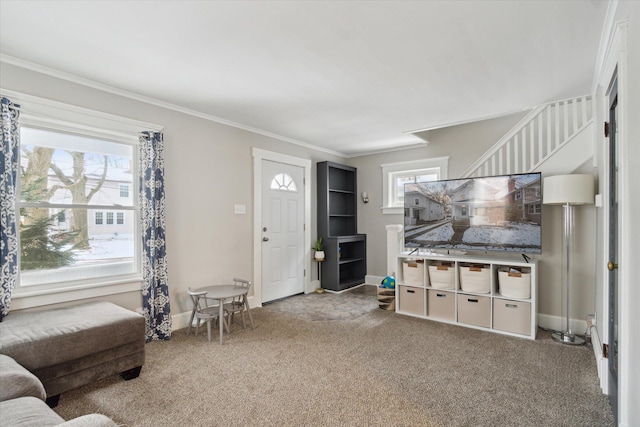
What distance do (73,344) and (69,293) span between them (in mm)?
826

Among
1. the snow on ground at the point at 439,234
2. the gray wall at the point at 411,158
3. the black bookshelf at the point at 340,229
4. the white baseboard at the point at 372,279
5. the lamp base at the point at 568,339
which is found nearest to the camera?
the lamp base at the point at 568,339

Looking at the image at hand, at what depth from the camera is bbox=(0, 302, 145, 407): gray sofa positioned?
6.43 feet

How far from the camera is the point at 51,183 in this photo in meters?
2.72

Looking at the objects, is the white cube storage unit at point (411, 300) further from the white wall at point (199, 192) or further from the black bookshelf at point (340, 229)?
the white wall at point (199, 192)

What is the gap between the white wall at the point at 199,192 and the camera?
3.15m

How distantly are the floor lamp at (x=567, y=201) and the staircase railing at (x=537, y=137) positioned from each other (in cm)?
51

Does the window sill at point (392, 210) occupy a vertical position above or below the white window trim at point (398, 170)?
below

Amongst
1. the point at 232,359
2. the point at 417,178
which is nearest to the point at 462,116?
the point at 417,178

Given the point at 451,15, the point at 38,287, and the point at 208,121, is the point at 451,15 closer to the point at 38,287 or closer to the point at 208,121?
the point at 208,121

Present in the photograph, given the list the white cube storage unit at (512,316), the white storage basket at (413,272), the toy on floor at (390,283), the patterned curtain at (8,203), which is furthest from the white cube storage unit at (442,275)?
the patterned curtain at (8,203)

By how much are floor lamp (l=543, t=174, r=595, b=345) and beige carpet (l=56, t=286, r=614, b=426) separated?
0.22 metres

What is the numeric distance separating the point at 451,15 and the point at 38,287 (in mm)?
3512

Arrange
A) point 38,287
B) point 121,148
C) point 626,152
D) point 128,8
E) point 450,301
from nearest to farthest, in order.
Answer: point 626,152
point 128,8
point 38,287
point 121,148
point 450,301

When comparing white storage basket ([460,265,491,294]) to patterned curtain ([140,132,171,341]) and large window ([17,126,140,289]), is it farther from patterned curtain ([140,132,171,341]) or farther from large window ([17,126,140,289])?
large window ([17,126,140,289])
